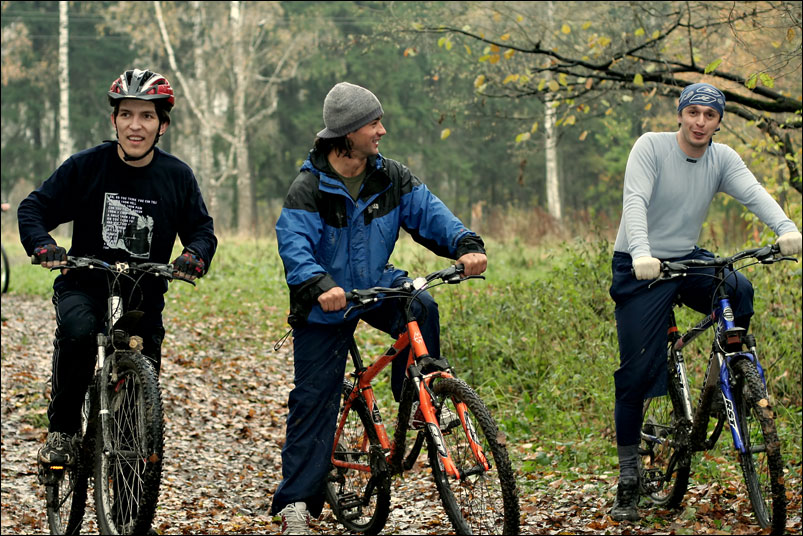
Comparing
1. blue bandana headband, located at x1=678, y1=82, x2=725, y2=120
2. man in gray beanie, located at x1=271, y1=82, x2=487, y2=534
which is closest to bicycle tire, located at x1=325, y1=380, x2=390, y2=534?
Answer: man in gray beanie, located at x1=271, y1=82, x2=487, y2=534

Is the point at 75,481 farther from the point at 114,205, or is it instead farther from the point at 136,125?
the point at 136,125

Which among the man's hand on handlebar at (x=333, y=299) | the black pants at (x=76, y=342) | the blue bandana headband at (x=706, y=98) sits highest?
the blue bandana headband at (x=706, y=98)

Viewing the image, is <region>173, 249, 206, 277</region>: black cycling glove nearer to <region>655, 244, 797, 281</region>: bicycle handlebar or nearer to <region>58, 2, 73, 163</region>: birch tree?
<region>655, 244, 797, 281</region>: bicycle handlebar

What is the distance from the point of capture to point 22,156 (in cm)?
4347

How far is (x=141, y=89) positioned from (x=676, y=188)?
3003mm

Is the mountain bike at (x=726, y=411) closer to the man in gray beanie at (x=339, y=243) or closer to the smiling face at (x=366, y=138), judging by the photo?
the man in gray beanie at (x=339, y=243)

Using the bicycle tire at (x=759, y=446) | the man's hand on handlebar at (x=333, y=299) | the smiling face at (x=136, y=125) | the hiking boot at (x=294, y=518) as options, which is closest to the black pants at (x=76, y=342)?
the smiling face at (x=136, y=125)

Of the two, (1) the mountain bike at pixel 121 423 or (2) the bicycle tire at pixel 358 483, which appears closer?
(1) the mountain bike at pixel 121 423

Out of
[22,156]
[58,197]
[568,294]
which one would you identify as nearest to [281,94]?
[22,156]

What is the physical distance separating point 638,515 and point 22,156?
4223 cm

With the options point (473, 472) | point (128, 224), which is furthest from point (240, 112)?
point (473, 472)

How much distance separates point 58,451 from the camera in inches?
215

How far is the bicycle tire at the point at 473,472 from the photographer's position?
173 inches

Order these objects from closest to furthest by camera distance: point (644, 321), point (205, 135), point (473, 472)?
point (473, 472) < point (644, 321) < point (205, 135)
